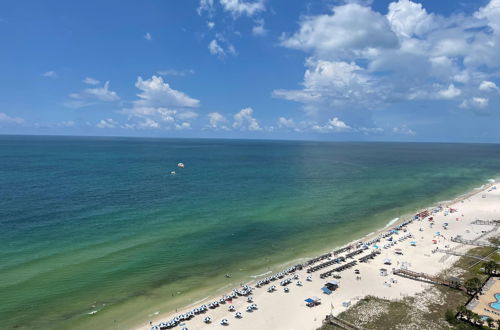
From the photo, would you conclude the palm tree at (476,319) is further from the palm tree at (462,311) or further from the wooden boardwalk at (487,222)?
the wooden boardwalk at (487,222)

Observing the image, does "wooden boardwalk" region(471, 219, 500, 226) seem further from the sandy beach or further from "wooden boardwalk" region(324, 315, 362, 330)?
"wooden boardwalk" region(324, 315, 362, 330)

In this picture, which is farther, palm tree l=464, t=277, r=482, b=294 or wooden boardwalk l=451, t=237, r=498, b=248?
wooden boardwalk l=451, t=237, r=498, b=248

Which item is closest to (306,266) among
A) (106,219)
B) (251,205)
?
(251,205)

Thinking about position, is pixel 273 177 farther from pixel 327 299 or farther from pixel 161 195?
pixel 327 299

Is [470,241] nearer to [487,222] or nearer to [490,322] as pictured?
[487,222]

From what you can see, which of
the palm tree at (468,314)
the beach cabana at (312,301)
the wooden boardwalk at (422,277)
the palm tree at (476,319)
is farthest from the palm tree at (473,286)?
the beach cabana at (312,301)

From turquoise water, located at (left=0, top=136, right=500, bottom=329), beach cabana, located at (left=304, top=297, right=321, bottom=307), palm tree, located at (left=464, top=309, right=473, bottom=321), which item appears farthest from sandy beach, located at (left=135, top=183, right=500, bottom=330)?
palm tree, located at (left=464, top=309, right=473, bottom=321)
